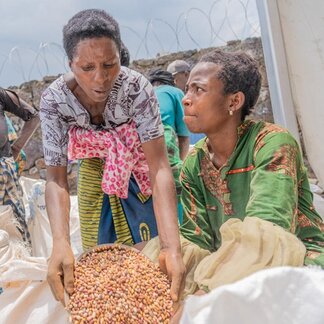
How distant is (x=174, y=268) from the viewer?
150cm

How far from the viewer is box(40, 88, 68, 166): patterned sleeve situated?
188cm

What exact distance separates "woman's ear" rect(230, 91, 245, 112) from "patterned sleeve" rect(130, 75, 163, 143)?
0.30 metres

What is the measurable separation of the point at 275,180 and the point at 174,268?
43 cm

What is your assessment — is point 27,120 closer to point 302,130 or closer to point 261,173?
point 302,130

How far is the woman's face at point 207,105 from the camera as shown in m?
1.87

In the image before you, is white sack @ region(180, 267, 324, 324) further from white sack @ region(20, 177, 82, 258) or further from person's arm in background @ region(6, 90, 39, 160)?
white sack @ region(20, 177, 82, 258)

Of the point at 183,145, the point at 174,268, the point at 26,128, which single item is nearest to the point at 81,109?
the point at 174,268

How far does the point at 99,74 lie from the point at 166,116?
4.93 feet

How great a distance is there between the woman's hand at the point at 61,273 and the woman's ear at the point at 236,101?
0.86m

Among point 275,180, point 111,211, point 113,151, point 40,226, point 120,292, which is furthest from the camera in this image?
point 40,226

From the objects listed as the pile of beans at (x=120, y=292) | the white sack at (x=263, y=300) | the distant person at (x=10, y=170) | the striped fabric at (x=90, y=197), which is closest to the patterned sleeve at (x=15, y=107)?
the distant person at (x=10, y=170)

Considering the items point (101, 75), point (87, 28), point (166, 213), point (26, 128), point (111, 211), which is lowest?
point (111, 211)

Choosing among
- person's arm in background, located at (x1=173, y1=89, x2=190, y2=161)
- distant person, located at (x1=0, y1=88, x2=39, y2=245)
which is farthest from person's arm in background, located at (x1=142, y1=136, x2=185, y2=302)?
person's arm in background, located at (x1=173, y1=89, x2=190, y2=161)

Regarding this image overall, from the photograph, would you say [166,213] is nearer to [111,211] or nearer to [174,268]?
[174,268]
